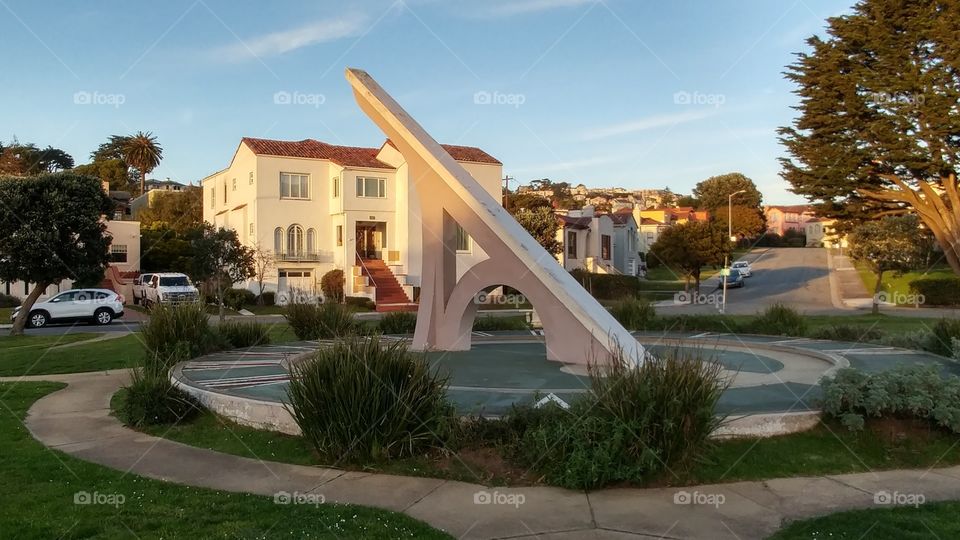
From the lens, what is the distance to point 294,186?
146 feet

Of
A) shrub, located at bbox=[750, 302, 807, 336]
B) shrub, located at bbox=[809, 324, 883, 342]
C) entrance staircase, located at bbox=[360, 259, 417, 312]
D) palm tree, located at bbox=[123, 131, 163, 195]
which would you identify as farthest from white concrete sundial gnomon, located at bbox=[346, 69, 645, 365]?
palm tree, located at bbox=[123, 131, 163, 195]

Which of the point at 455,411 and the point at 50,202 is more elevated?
the point at 50,202

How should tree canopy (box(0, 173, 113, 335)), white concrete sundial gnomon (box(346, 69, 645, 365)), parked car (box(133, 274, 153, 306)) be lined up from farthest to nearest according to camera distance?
parked car (box(133, 274, 153, 306)) < tree canopy (box(0, 173, 113, 335)) < white concrete sundial gnomon (box(346, 69, 645, 365))

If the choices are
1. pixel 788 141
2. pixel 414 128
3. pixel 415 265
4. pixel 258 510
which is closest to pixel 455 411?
pixel 258 510

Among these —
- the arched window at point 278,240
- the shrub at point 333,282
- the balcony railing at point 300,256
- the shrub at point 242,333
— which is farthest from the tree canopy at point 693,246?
the shrub at point 242,333

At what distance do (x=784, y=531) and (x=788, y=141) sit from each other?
31.9 m

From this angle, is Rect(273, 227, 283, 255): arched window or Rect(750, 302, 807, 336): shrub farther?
Rect(273, 227, 283, 255): arched window

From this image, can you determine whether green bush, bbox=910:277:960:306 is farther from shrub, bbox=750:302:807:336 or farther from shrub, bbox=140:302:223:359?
shrub, bbox=140:302:223:359

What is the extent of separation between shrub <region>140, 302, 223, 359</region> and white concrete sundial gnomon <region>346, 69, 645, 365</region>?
4247 millimetres

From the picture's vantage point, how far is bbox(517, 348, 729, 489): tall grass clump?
6.64 m

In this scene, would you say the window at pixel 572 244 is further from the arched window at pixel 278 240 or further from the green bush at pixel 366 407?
the green bush at pixel 366 407

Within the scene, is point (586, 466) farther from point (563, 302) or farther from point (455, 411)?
point (563, 302)

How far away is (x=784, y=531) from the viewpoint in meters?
5.57

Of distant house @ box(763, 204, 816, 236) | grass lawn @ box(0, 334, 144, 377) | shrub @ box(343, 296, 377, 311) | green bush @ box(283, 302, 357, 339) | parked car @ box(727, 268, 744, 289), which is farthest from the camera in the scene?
distant house @ box(763, 204, 816, 236)
